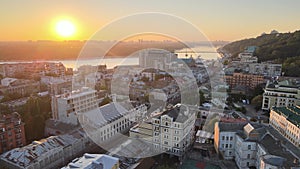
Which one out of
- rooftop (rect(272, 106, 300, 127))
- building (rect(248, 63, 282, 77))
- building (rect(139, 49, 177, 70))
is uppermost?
building (rect(139, 49, 177, 70))

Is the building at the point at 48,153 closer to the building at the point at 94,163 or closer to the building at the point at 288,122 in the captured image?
the building at the point at 94,163

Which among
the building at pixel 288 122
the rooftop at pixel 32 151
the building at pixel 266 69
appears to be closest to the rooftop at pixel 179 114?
the building at pixel 288 122

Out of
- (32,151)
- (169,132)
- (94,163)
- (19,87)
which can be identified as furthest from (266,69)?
(19,87)

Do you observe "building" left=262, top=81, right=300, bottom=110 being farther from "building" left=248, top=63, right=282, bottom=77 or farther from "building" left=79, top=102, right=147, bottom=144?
"building" left=79, top=102, right=147, bottom=144

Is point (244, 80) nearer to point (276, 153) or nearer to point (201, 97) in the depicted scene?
point (201, 97)

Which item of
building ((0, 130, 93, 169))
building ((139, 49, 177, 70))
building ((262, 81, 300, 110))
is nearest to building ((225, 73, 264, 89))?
building ((262, 81, 300, 110))
